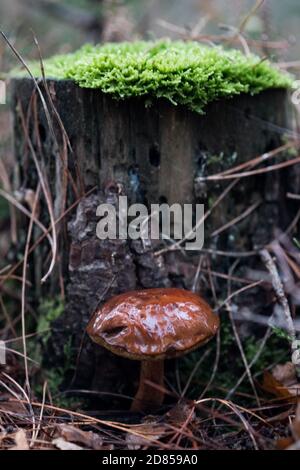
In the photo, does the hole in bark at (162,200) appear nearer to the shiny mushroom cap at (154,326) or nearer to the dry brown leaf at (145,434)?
the shiny mushroom cap at (154,326)

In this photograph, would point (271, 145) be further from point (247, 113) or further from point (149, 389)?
point (149, 389)

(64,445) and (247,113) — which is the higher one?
(247,113)

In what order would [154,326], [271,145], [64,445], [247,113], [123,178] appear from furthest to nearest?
[271,145] < [247,113] < [123,178] < [154,326] < [64,445]

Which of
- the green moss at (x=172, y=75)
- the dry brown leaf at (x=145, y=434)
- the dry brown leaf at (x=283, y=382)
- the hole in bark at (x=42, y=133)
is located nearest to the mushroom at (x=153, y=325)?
the dry brown leaf at (x=145, y=434)

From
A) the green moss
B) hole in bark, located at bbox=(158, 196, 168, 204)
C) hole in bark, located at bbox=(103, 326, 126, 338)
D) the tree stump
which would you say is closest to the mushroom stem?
the tree stump

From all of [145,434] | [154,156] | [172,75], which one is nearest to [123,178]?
[154,156]

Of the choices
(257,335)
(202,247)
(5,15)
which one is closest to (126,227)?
(202,247)

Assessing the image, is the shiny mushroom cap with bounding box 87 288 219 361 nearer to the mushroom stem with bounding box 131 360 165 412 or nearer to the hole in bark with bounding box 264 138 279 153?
the mushroom stem with bounding box 131 360 165 412
